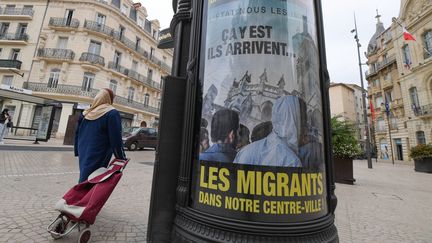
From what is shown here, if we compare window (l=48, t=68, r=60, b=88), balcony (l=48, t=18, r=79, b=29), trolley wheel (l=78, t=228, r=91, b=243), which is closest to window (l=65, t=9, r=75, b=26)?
balcony (l=48, t=18, r=79, b=29)

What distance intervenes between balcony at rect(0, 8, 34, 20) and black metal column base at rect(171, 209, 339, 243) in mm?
34464

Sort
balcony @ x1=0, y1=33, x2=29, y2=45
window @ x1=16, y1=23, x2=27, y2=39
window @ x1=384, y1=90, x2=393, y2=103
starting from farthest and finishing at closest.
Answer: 1. window @ x1=384, y1=90, x2=393, y2=103
2. window @ x1=16, y1=23, x2=27, y2=39
3. balcony @ x1=0, y1=33, x2=29, y2=45

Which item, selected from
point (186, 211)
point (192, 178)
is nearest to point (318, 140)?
point (192, 178)

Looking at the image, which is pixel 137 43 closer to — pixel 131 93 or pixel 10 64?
pixel 131 93

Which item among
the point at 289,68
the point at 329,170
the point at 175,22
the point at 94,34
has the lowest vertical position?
the point at 329,170

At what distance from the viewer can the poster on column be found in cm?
172

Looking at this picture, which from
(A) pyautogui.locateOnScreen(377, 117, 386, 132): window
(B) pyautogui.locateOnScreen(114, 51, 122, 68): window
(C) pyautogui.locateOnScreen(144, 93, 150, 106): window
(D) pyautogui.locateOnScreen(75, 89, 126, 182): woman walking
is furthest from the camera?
(A) pyautogui.locateOnScreen(377, 117, 386, 132): window

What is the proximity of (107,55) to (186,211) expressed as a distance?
2724cm

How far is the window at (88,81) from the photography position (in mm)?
23281

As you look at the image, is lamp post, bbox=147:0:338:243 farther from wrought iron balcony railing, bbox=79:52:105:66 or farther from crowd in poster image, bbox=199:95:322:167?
wrought iron balcony railing, bbox=79:52:105:66

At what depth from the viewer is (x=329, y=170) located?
2.15m

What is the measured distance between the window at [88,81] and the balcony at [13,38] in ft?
29.3

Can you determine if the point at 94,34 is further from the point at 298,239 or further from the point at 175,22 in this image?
the point at 298,239

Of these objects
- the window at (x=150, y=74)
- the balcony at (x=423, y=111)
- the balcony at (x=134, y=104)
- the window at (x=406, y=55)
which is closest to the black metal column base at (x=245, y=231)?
the balcony at (x=134, y=104)
